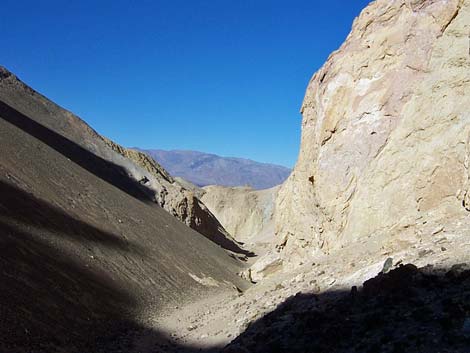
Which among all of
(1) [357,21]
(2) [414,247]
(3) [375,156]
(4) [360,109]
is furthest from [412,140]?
(1) [357,21]

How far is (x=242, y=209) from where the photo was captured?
289 feet

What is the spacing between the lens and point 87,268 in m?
19.9

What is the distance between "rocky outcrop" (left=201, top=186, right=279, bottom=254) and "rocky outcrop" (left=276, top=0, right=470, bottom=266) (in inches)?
2399

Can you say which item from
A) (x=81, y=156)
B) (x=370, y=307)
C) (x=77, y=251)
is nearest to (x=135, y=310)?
(x=77, y=251)

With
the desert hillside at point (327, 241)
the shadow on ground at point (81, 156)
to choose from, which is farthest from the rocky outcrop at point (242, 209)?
the desert hillside at point (327, 241)

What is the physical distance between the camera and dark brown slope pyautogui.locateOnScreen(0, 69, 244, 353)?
14125mm

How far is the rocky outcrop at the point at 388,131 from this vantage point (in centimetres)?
1452

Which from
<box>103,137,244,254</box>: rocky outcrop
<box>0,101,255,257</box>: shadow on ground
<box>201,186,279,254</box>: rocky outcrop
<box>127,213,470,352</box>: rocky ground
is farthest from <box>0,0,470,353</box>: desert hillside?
<box>201,186,279,254</box>: rocky outcrop

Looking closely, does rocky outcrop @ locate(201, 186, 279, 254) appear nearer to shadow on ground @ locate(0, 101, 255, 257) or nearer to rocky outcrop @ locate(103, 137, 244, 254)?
rocky outcrop @ locate(103, 137, 244, 254)

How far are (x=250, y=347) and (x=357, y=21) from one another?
56.6 ft

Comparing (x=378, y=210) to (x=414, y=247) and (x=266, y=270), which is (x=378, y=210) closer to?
(x=414, y=247)

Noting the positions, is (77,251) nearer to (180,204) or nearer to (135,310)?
(135,310)

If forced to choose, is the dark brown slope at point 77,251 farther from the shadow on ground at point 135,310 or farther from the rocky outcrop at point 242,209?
the rocky outcrop at point 242,209

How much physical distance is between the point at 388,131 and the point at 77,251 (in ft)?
46.7
